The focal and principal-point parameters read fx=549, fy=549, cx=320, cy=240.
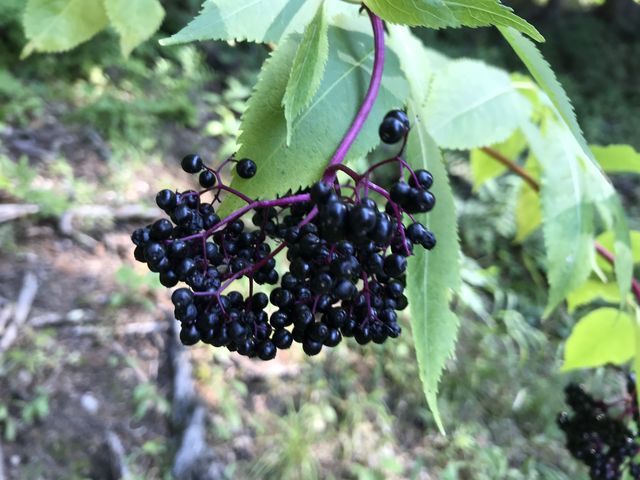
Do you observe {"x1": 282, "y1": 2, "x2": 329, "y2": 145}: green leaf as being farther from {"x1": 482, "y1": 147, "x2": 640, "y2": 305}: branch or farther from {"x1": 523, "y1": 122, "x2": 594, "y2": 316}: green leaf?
{"x1": 482, "y1": 147, "x2": 640, "y2": 305}: branch

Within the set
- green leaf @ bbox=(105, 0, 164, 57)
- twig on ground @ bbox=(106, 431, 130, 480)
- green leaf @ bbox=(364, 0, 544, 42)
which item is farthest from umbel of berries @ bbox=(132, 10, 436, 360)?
twig on ground @ bbox=(106, 431, 130, 480)

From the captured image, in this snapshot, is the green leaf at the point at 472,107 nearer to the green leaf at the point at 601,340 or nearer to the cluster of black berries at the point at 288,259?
the cluster of black berries at the point at 288,259

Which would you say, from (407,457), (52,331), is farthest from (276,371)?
(52,331)

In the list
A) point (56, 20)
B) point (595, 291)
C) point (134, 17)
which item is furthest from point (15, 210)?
point (595, 291)

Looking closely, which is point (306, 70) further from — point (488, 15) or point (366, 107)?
point (488, 15)

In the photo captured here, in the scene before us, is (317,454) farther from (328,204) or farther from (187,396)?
(328,204)

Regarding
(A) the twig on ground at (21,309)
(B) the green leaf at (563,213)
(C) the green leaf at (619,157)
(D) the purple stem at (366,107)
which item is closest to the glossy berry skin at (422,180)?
(D) the purple stem at (366,107)

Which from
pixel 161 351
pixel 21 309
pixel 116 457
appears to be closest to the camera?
pixel 116 457
